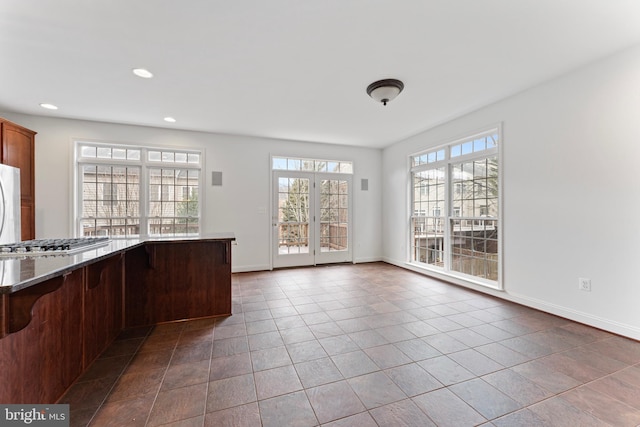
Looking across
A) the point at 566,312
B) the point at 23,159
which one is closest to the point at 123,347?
the point at 23,159

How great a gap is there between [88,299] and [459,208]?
465 cm

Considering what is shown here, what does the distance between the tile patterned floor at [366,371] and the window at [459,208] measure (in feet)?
3.36

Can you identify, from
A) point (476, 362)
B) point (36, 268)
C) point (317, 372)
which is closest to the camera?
point (36, 268)

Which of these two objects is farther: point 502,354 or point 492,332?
point 492,332

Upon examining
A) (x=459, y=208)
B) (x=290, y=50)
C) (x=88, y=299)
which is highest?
(x=290, y=50)

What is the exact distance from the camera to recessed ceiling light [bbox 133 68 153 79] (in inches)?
110

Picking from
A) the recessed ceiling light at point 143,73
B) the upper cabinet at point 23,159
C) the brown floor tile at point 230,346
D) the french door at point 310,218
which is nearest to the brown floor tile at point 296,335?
the brown floor tile at point 230,346

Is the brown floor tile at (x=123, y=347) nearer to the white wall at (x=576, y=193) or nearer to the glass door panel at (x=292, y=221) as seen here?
the glass door panel at (x=292, y=221)

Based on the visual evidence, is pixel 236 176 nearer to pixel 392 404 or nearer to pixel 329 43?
pixel 329 43

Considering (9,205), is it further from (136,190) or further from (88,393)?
(88,393)

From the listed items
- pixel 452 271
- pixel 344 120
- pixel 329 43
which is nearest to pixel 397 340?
pixel 452 271

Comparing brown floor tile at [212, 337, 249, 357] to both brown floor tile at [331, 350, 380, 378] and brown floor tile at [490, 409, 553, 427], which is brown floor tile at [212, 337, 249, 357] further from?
brown floor tile at [490, 409, 553, 427]

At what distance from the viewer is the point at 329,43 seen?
2373 mm

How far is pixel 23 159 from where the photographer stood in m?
3.76
